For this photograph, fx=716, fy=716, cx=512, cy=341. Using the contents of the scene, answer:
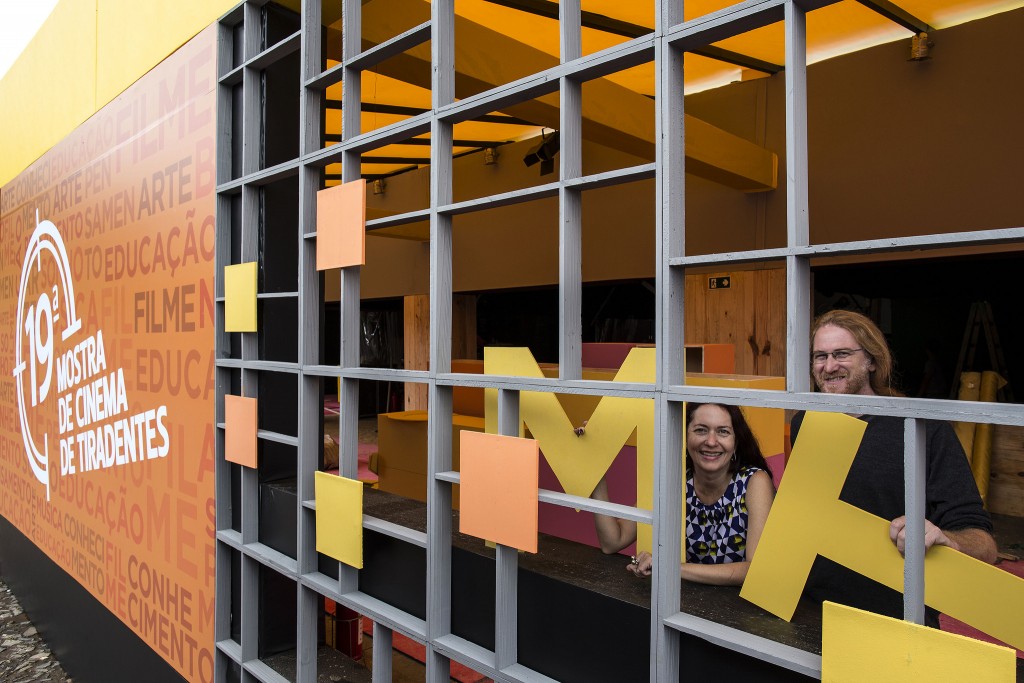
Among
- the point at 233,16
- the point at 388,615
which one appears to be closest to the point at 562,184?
the point at 388,615

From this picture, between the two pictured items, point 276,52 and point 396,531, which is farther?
point 276,52

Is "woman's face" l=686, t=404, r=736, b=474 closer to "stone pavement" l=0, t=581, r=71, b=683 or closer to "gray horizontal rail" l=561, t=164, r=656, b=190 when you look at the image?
Result: "gray horizontal rail" l=561, t=164, r=656, b=190

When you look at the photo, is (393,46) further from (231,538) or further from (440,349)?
(231,538)

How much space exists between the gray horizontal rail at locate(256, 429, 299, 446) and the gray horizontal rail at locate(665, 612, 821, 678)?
1.28 meters

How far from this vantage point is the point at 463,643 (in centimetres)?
161

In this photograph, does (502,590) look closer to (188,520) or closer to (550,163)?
(188,520)

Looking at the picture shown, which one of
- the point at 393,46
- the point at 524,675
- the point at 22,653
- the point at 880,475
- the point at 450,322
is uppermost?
the point at 393,46

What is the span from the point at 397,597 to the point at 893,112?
15.0 feet

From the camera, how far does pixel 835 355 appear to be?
1.90 m

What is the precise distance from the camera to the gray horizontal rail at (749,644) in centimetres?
105

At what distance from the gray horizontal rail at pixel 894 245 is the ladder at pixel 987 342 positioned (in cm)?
570

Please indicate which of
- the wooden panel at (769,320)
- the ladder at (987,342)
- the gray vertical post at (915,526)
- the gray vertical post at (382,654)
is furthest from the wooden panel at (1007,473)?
the gray vertical post at (915,526)

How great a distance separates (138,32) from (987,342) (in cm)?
635

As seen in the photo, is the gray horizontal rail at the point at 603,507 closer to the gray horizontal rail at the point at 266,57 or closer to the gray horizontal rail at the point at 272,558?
the gray horizontal rail at the point at 272,558
